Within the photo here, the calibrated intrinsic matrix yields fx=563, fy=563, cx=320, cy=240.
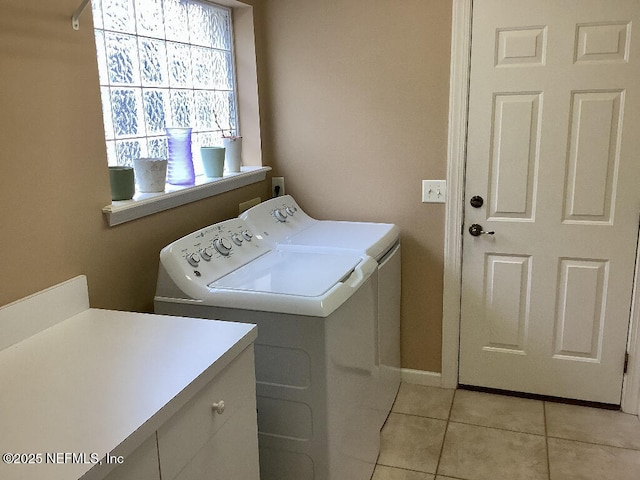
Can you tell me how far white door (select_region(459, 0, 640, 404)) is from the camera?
2.41 m

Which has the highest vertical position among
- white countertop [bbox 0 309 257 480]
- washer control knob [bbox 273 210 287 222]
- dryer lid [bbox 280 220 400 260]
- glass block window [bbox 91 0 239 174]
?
glass block window [bbox 91 0 239 174]

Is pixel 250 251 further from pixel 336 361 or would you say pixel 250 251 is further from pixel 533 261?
pixel 533 261

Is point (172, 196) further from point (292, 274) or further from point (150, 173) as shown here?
point (292, 274)

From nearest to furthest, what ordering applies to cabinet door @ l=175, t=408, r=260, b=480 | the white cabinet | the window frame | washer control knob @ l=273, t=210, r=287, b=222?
1. the white cabinet
2. cabinet door @ l=175, t=408, r=260, b=480
3. the window frame
4. washer control knob @ l=273, t=210, r=287, b=222

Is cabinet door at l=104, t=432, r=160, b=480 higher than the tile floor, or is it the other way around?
cabinet door at l=104, t=432, r=160, b=480

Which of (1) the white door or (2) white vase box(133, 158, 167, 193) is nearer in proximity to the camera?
(2) white vase box(133, 158, 167, 193)

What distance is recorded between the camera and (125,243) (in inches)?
76.1

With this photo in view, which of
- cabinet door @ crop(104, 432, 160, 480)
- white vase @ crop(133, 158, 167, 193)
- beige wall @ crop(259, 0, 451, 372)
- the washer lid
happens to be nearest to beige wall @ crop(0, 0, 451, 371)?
beige wall @ crop(259, 0, 451, 372)

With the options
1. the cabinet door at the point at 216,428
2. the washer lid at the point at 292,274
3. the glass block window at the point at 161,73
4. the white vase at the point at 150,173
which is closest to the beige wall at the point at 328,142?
the white vase at the point at 150,173

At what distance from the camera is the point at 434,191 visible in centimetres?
275

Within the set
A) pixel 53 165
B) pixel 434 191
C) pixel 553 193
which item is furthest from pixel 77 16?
pixel 553 193

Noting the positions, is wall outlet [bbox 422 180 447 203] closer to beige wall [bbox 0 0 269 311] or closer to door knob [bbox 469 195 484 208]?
door knob [bbox 469 195 484 208]

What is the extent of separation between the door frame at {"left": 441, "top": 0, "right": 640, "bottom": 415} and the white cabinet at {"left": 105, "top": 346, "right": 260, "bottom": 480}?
5.06 feet

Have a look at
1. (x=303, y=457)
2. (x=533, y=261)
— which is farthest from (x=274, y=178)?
(x=303, y=457)
